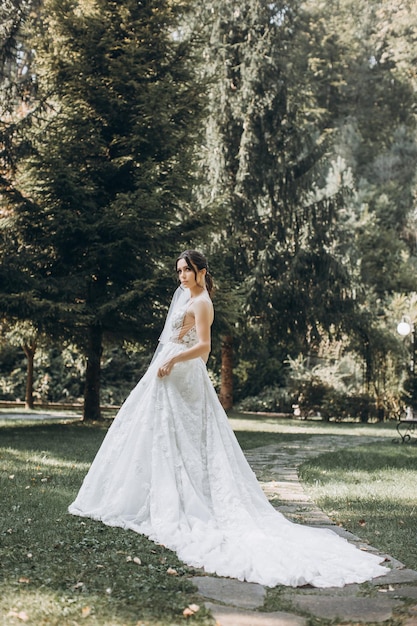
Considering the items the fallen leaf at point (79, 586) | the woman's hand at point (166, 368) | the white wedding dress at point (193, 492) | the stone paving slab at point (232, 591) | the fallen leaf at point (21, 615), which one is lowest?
the stone paving slab at point (232, 591)

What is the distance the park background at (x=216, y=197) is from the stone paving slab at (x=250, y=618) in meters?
9.19

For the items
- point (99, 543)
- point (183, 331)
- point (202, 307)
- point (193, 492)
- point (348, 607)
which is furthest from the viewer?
point (183, 331)

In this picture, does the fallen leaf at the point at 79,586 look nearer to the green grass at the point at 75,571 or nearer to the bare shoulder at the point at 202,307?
the green grass at the point at 75,571

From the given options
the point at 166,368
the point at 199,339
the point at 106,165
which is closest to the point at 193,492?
the point at 166,368

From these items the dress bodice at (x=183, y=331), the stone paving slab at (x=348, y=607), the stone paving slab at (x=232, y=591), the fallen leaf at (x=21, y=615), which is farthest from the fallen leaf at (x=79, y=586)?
the dress bodice at (x=183, y=331)

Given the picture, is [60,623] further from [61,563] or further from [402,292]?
[402,292]

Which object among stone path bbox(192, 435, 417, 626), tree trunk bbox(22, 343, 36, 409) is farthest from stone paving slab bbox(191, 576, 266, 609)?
tree trunk bbox(22, 343, 36, 409)

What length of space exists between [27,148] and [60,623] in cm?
1078

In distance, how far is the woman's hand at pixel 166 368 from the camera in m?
5.24

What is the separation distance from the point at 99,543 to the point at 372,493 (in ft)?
10.7

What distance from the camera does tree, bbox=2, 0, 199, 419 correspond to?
1262cm

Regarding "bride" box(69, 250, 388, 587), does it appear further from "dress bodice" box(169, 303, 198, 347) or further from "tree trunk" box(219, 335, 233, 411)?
"tree trunk" box(219, 335, 233, 411)

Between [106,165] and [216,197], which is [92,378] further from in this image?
[216,197]

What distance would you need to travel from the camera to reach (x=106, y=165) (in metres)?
13.3
